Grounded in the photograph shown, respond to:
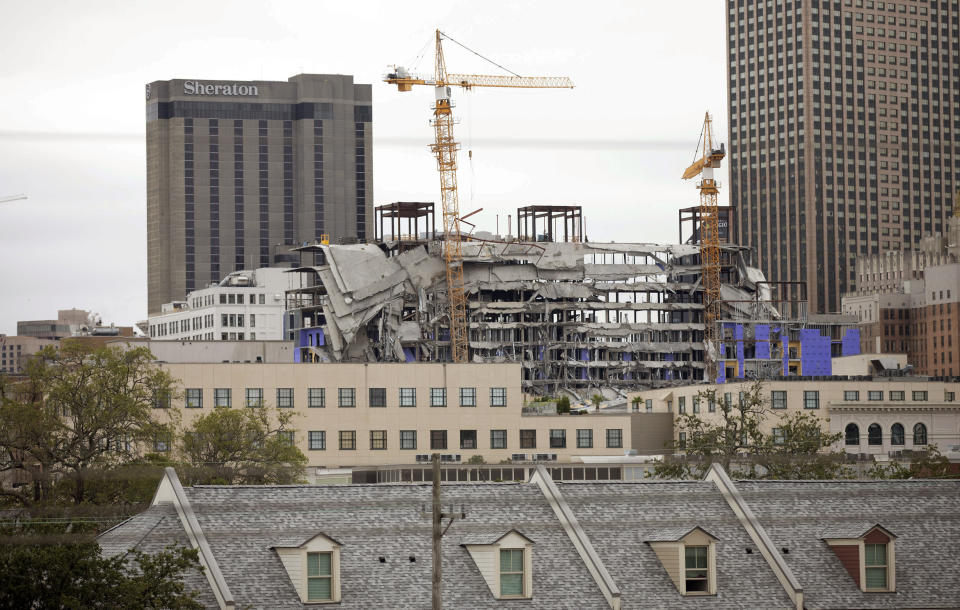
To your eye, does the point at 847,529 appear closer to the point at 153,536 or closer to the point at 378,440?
the point at 153,536

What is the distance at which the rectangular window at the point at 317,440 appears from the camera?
169 meters

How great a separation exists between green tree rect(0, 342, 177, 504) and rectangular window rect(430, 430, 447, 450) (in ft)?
118

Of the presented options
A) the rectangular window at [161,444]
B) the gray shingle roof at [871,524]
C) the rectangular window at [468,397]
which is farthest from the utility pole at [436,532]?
the rectangular window at [468,397]

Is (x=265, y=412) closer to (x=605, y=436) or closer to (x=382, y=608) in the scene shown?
(x=605, y=436)

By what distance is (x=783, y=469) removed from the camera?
5379 inches

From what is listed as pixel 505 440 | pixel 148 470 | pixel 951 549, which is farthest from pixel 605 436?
pixel 951 549

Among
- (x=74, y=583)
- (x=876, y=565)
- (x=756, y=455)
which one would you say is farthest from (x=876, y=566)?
(x=756, y=455)

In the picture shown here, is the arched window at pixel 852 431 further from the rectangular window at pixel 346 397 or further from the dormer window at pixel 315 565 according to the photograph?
the dormer window at pixel 315 565

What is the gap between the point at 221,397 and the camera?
16800cm

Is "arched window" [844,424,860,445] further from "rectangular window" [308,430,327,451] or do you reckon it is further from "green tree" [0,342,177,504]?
"green tree" [0,342,177,504]

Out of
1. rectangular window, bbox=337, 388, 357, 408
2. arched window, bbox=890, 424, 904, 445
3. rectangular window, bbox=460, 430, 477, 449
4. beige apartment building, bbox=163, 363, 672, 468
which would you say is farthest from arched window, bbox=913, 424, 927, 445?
rectangular window, bbox=337, 388, 357, 408

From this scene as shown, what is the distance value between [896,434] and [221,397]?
257 feet

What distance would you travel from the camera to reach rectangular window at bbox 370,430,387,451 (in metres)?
171

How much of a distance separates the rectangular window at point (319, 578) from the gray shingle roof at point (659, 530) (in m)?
12.7
